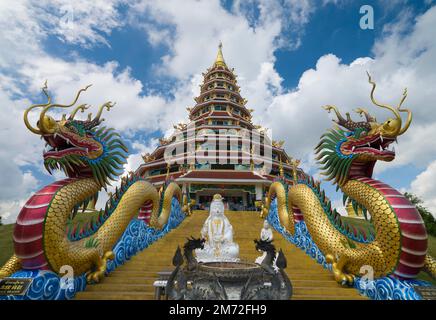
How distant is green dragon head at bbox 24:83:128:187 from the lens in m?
4.87

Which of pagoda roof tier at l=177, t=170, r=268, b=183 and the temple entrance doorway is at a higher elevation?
pagoda roof tier at l=177, t=170, r=268, b=183

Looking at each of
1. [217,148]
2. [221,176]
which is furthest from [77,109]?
[217,148]

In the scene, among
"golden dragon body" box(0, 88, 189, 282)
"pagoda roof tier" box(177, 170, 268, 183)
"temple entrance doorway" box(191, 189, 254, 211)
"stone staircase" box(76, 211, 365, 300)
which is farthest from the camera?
"temple entrance doorway" box(191, 189, 254, 211)

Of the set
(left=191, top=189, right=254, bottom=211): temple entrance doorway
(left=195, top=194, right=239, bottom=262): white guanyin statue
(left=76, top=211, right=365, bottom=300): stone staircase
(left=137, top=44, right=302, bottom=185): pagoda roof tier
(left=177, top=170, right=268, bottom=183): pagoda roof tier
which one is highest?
(left=137, top=44, right=302, bottom=185): pagoda roof tier

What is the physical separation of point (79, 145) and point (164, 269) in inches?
130

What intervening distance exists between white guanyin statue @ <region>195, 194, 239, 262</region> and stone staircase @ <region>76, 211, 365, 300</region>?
0.89 meters

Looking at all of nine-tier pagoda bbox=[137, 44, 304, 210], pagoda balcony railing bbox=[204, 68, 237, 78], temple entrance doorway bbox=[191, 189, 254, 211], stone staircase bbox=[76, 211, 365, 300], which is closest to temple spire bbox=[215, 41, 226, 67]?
pagoda balcony railing bbox=[204, 68, 237, 78]

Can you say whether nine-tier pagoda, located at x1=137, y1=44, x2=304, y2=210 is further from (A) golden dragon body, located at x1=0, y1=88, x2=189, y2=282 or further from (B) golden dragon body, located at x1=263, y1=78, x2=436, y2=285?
Result: (B) golden dragon body, located at x1=263, y1=78, x2=436, y2=285

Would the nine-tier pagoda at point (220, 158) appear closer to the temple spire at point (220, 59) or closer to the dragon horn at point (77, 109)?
the temple spire at point (220, 59)

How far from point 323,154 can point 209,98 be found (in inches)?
912

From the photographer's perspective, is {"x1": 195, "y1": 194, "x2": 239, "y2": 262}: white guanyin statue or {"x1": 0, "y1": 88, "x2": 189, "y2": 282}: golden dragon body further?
{"x1": 195, "y1": 194, "x2": 239, "y2": 262}: white guanyin statue

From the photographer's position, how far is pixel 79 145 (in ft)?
17.3
